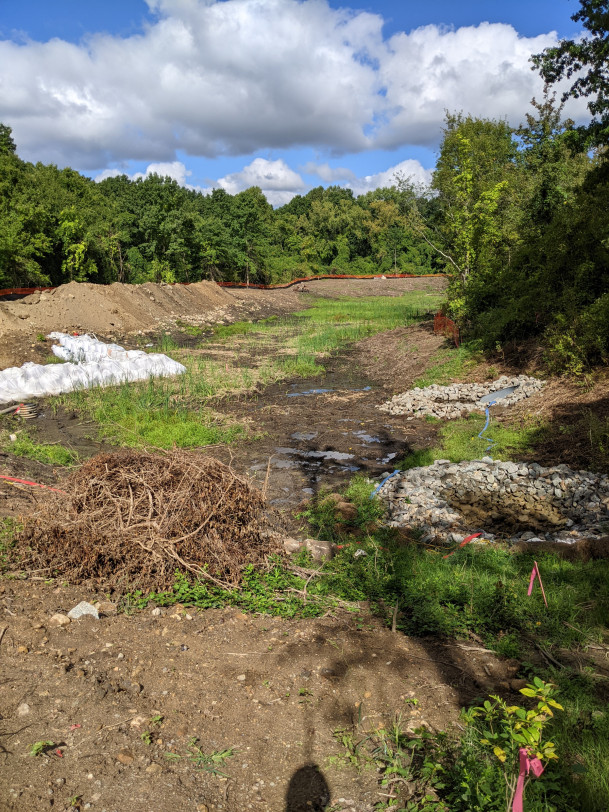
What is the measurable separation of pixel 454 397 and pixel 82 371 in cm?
927

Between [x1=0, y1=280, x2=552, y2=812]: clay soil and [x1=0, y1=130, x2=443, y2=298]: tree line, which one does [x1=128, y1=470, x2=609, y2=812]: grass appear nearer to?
[x1=0, y1=280, x2=552, y2=812]: clay soil

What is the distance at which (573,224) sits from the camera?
549 inches

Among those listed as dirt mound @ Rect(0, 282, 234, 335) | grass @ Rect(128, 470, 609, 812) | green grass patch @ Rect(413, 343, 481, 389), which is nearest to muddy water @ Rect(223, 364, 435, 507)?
green grass patch @ Rect(413, 343, 481, 389)

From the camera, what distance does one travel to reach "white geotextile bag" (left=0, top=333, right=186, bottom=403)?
13205 millimetres

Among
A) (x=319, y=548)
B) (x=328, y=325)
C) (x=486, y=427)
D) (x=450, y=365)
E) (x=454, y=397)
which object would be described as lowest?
(x=319, y=548)

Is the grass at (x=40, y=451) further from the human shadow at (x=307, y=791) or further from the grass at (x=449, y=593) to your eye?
the human shadow at (x=307, y=791)

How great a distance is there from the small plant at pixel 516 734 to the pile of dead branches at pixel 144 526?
243 cm

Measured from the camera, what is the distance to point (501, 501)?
754cm

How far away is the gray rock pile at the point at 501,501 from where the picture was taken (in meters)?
6.73

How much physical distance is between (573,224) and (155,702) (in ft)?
47.3

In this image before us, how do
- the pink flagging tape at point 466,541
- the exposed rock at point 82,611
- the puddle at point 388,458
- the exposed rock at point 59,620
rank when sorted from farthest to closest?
the puddle at point 388,458, the pink flagging tape at point 466,541, the exposed rock at point 82,611, the exposed rock at point 59,620

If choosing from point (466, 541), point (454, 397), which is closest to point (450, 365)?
point (454, 397)

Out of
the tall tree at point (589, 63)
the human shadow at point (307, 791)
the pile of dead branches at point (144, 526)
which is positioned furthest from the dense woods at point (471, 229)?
the human shadow at point (307, 791)

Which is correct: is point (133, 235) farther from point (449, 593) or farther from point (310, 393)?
point (449, 593)
